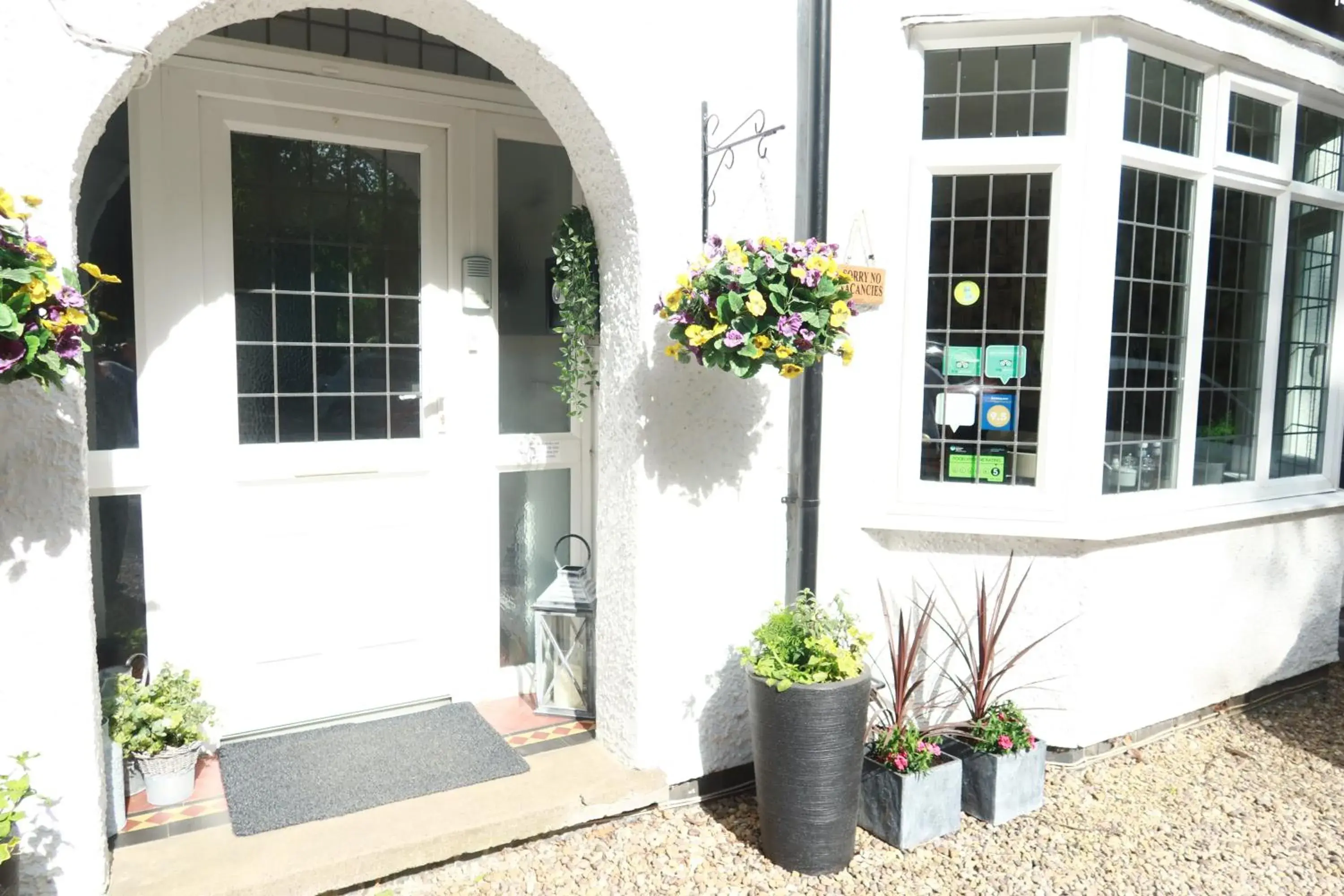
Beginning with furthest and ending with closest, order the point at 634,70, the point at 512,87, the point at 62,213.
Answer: the point at 512,87 < the point at 634,70 < the point at 62,213

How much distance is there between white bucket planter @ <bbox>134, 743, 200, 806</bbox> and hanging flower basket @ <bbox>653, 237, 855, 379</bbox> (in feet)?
7.15

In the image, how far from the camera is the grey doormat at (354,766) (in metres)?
3.15

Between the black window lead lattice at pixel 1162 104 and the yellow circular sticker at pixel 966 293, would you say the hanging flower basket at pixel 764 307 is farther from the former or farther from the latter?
the black window lead lattice at pixel 1162 104

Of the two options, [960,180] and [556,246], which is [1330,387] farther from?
[556,246]

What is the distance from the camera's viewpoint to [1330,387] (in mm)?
4879

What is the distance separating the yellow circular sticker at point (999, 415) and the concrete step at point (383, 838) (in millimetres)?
1948

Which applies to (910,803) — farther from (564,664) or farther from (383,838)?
(383,838)

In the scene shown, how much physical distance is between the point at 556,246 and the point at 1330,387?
13.2 ft

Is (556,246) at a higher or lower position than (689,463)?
higher

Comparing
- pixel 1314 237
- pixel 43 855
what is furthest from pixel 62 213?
pixel 1314 237

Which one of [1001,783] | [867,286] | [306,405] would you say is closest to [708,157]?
[867,286]

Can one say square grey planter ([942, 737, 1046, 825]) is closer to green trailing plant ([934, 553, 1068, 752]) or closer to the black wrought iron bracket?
green trailing plant ([934, 553, 1068, 752])

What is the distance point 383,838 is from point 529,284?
2315 millimetres

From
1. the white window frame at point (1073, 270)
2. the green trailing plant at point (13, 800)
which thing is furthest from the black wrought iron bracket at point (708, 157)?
the green trailing plant at point (13, 800)
